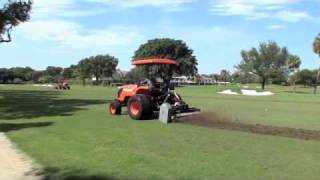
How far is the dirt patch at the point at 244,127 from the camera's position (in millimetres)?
17250

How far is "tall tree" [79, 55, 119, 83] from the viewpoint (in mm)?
169250

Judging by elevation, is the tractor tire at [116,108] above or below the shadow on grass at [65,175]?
above

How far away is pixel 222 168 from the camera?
11.2 metres

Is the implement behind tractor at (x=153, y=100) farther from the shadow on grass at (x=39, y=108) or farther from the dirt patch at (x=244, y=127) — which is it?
the shadow on grass at (x=39, y=108)

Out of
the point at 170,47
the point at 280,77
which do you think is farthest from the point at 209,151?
the point at 170,47

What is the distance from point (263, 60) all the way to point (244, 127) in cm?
10171

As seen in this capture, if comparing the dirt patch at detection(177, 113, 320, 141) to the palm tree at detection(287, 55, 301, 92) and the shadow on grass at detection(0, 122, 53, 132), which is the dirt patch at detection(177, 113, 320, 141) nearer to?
the shadow on grass at detection(0, 122, 53, 132)

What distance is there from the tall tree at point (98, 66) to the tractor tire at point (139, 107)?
472 feet

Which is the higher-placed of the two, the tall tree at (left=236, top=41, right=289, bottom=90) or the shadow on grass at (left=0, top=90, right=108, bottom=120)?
the tall tree at (left=236, top=41, right=289, bottom=90)

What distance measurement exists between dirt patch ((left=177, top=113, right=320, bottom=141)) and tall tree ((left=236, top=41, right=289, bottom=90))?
315ft

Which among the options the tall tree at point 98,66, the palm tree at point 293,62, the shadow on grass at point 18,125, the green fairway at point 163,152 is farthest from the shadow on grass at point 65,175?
the tall tree at point 98,66

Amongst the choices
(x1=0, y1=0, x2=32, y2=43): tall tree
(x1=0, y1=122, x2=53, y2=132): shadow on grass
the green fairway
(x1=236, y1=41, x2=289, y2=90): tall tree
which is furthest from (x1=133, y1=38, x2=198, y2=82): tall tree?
the green fairway

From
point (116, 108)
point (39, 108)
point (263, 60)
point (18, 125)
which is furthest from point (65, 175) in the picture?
point (263, 60)

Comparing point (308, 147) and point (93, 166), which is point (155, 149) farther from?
point (308, 147)
